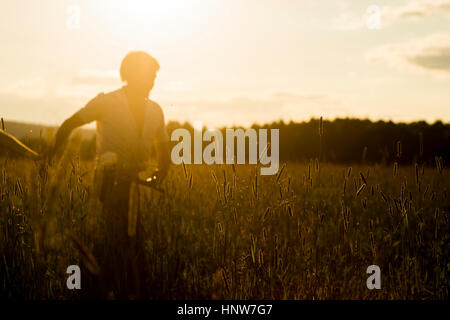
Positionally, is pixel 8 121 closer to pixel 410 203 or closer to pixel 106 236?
pixel 106 236

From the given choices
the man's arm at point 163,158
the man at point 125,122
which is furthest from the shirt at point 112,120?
the man's arm at point 163,158

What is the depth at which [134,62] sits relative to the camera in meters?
2.99

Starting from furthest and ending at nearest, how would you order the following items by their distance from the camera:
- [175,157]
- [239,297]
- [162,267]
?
[175,157] < [162,267] < [239,297]

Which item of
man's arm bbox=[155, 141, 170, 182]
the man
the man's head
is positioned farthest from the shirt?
man's arm bbox=[155, 141, 170, 182]

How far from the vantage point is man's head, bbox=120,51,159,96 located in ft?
9.81

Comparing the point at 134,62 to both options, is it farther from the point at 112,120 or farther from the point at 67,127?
the point at 67,127

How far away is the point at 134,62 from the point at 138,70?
64 millimetres

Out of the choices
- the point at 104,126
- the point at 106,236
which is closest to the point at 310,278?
the point at 106,236

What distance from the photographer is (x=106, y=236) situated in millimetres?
2656

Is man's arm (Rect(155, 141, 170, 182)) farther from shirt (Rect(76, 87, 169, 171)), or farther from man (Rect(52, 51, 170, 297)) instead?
shirt (Rect(76, 87, 169, 171))

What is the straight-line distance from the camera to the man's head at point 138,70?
2990 mm

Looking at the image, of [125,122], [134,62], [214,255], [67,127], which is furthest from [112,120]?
[214,255]

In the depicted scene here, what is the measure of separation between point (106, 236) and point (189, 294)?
654mm
